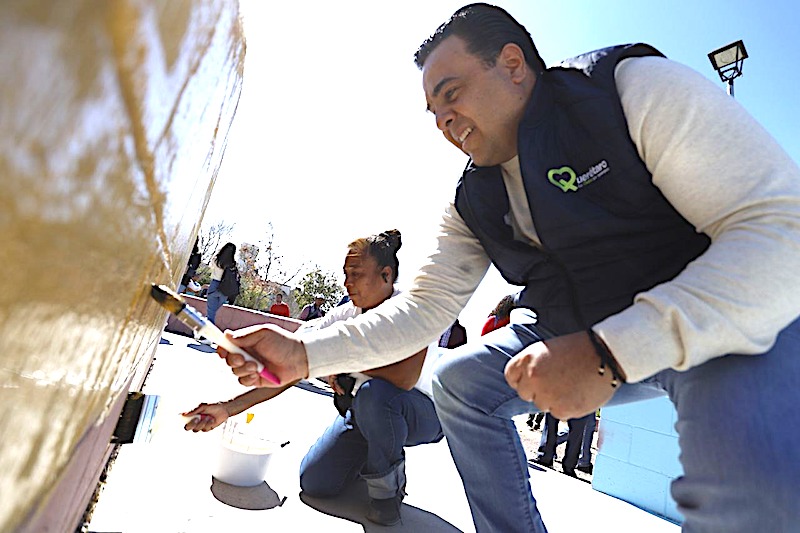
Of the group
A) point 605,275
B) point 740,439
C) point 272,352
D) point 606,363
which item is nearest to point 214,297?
point 272,352

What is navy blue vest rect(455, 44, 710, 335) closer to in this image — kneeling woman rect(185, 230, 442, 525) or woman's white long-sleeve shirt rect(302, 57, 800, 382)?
woman's white long-sleeve shirt rect(302, 57, 800, 382)

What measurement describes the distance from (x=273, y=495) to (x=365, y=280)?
94 cm

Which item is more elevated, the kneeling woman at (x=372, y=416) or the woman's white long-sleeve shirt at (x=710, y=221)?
the woman's white long-sleeve shirt at (x=710, y=221)

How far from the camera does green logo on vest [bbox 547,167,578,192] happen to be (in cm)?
120

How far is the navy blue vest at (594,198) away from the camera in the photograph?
1136 mm

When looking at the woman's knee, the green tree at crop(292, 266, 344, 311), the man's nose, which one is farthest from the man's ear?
the green tree at crop(292, 266, 344, 311)

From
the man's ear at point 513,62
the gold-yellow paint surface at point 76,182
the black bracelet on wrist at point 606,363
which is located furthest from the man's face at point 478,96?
the gold-yellow paint surface at point 76,182

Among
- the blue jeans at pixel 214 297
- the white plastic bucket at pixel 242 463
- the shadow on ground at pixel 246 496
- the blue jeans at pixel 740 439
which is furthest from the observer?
the blue jeans at pixel 214 297

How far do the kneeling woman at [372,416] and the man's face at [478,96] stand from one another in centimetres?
107

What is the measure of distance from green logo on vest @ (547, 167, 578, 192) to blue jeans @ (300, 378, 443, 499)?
1211 millimetres

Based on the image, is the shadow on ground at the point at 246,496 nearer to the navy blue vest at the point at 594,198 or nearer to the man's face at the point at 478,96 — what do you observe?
the navy blue vest at the point at 594,198

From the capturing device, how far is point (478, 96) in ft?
4.46

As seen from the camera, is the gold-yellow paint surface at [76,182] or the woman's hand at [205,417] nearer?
the gold-yellow paint surface at [76,182]

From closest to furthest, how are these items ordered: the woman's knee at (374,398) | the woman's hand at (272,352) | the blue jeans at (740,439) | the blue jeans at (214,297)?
the blue jeans at (740,439) < the woman's hand at (272,352) < the woman's knee at (374,398) < the blue jeans at (214,297)
